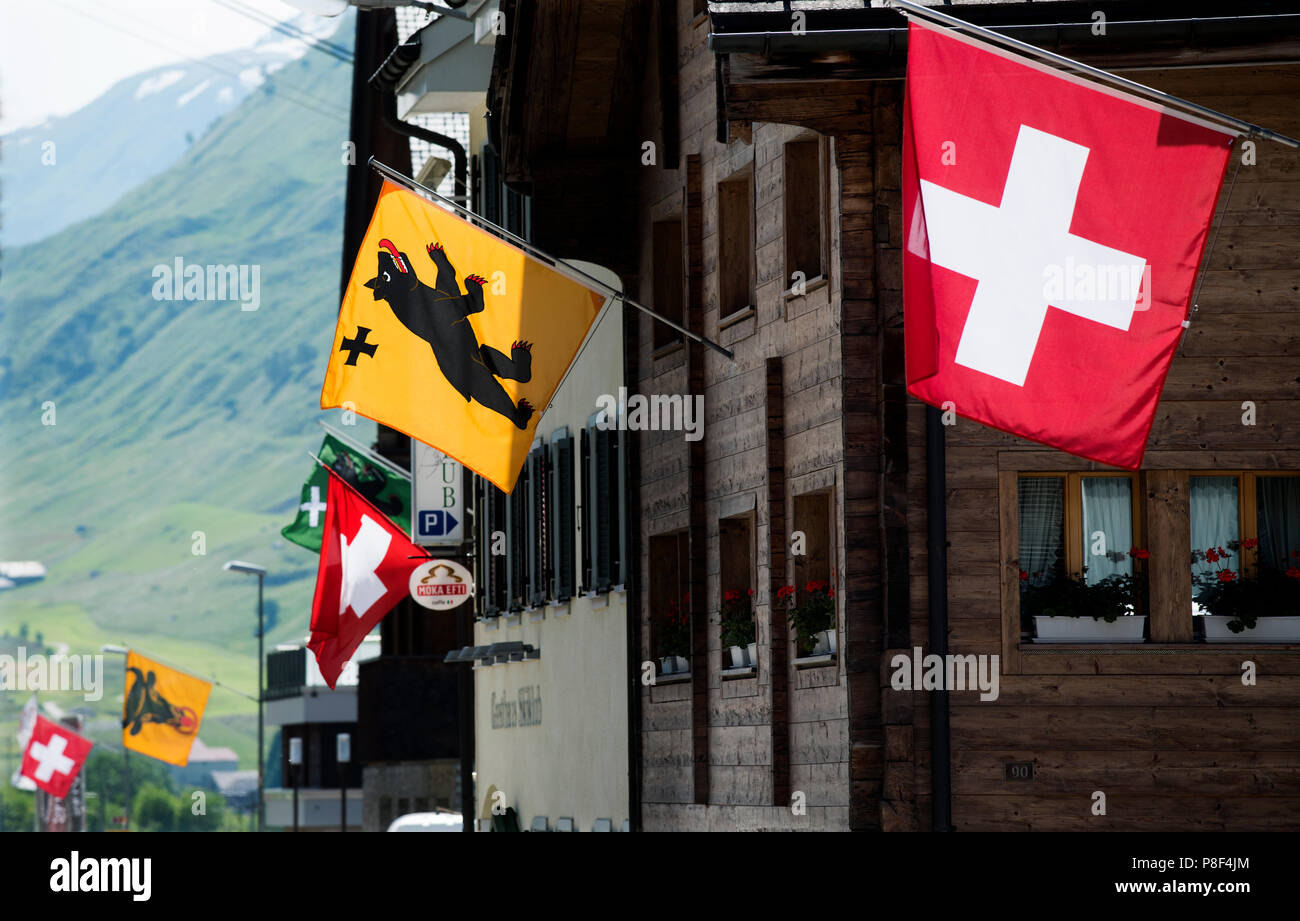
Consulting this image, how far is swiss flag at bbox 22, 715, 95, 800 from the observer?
4572 cm

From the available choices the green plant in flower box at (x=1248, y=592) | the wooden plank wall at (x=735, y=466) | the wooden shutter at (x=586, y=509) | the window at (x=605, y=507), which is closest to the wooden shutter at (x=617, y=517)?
the window at (x=605, y=507)

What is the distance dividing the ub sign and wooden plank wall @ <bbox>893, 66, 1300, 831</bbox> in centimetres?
1621

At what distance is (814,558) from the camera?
15461 millimetres

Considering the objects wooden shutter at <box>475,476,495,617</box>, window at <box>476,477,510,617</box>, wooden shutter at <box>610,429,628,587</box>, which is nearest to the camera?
wooden shutter at <box>610,429,628,587</box>

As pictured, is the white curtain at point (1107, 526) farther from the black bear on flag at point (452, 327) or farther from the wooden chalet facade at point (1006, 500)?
the black bear on flag at point (452, 327)

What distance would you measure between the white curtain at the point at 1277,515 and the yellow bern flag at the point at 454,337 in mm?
5358

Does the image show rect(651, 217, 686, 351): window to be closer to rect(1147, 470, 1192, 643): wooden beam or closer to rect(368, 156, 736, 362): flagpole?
rect(368, 156, 736, 362): flagpole

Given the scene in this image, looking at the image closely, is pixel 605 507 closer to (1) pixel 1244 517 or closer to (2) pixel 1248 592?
(1) pixel 1244 517

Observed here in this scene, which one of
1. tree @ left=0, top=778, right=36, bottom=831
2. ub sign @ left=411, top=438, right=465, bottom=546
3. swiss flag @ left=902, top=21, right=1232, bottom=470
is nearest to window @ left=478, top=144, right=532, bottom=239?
ub sign @ left=411, top=438, right=465, bottom=546

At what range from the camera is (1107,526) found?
13.3 metres

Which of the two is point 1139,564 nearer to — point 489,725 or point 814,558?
point 814,558

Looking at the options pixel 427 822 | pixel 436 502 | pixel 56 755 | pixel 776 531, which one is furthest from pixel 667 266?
pixel 56 755

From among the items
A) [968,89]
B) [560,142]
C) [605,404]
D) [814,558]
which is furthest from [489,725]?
[968,89]

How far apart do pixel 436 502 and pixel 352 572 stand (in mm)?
6332
